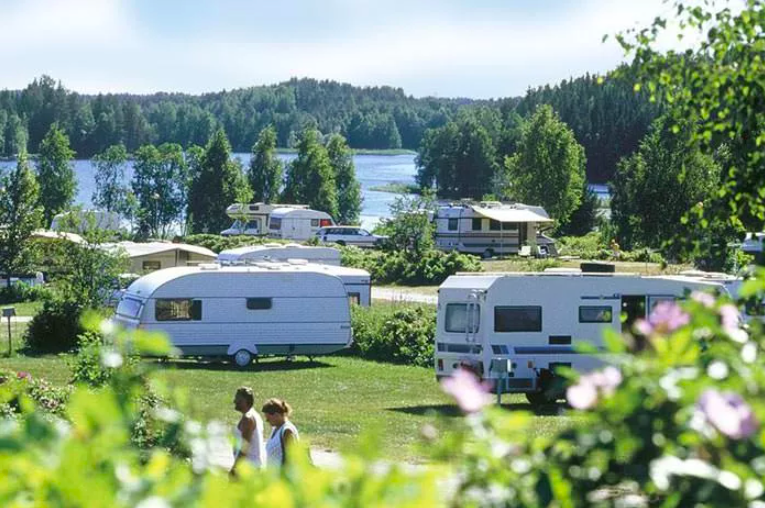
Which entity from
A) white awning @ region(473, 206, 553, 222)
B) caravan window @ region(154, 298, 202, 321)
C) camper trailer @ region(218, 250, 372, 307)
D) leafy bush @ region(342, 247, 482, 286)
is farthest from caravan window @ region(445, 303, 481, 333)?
white awning @ region(473, 206, 553, 222)

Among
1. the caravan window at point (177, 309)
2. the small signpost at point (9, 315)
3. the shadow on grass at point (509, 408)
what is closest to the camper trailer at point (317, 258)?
the caravan window at point (177, 309)

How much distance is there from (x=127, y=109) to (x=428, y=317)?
131315 mm

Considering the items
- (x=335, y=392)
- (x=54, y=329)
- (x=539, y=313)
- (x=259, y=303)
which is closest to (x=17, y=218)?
(x=54, y=329)

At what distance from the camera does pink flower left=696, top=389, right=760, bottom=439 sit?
2178 millimetres

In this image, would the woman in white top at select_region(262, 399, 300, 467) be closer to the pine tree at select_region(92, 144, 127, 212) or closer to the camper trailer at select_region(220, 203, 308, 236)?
the camper trailer at select_region(220, 203, 308, 236)

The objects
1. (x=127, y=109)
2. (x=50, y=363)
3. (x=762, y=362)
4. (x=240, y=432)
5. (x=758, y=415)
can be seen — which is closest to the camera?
(x=758, y=415)

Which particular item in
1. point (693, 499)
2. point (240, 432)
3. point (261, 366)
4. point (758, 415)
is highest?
point (758, 415)

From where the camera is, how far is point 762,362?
8.94 feet

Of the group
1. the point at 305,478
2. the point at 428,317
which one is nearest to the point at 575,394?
the point at 305,478

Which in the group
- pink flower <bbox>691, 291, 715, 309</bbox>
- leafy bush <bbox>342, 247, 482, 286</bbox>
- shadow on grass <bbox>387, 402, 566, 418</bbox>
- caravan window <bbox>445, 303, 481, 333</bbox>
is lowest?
leafy bush <bbox>342, 247, 482, 286</bbox>

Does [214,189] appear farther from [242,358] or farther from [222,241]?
[242,358]

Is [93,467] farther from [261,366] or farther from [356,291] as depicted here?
[356,291]

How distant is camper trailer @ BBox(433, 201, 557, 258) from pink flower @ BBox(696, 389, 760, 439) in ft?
145

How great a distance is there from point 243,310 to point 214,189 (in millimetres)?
37238
